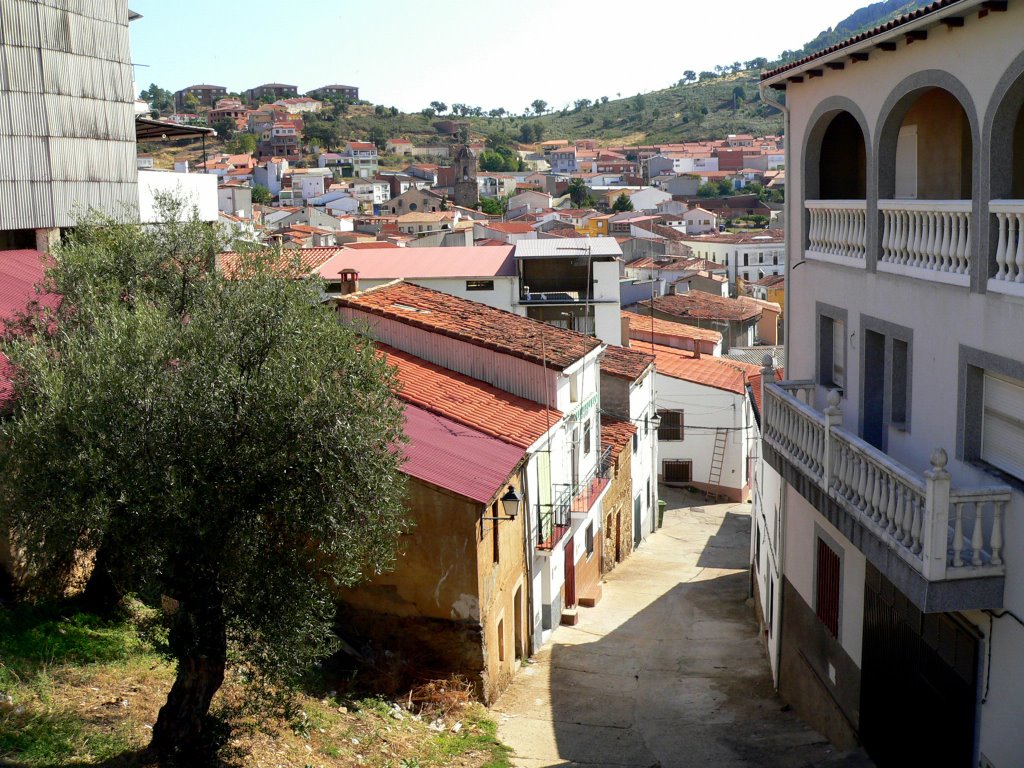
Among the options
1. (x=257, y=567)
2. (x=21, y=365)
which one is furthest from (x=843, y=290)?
(x=21, y=365)

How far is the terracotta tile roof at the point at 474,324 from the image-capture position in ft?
67.0

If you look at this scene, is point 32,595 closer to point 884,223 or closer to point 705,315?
point 884,223

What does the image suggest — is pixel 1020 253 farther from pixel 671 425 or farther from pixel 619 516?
pixel 671 425

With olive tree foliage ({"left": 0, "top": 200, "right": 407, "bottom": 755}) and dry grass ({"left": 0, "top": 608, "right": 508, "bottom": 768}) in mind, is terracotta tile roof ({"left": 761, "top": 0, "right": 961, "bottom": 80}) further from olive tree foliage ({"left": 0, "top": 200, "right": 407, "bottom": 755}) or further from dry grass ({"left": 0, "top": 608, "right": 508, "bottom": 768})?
dry grass ({"left": 0, "top": 608, "right": 508, "bottom": 768})

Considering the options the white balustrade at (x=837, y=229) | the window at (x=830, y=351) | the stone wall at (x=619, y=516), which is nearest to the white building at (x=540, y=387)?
the stone wall at (x=619, y=516)

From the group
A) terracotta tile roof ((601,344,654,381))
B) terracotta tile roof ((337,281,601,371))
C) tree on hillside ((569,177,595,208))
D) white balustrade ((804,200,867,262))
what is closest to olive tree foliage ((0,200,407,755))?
white balustrade ((804,200,867,262))

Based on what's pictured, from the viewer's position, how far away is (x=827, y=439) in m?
11.7

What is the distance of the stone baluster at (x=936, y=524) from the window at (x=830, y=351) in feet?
15.6

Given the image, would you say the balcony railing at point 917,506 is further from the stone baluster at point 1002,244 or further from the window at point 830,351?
the window at point 830,351

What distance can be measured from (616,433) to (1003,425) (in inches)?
753

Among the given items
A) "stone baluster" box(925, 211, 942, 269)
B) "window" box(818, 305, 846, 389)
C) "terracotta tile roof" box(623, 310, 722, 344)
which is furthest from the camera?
"terracotta tile roof" box(623, 310, 722, 344)

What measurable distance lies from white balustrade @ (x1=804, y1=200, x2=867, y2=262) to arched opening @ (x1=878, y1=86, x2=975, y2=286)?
52cm

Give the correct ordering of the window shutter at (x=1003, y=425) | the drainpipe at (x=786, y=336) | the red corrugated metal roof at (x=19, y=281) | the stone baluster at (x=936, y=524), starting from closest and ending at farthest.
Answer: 1. the stone baluster at (x=936, y=524)
2. the window shutter at (x=1003, y=425)
3. the drainpipe at (x=786, y=336)
4. the red corrugated metal roof at (x=19, y=281)

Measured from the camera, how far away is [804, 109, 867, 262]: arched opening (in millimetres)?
13273
